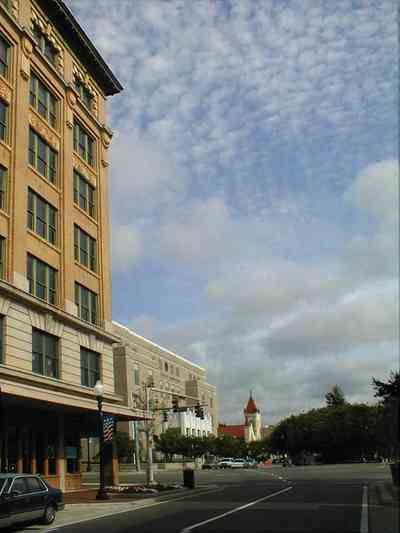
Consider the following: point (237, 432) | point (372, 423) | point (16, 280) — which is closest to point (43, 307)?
point (16, 280)

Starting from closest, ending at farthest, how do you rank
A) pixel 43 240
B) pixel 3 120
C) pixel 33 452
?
pixel 33 452
pixel 3 120
pixel 43 240

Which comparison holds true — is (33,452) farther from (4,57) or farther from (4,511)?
(4,57)

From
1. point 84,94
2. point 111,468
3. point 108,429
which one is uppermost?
point 84,94

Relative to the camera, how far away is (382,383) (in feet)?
107

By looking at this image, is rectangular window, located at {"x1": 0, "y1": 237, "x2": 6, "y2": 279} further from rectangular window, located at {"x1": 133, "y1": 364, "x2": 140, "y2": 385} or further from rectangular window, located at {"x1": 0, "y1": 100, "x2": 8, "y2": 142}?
rectangular window, located at {"x1": 133, "y1": 364, "x2": 140, "y2": 385}

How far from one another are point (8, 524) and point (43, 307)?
1574cm

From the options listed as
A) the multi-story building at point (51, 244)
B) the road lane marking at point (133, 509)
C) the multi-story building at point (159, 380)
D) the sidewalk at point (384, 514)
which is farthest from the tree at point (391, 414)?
the multi-story building at point (159, 380)

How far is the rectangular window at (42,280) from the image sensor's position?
3275cm

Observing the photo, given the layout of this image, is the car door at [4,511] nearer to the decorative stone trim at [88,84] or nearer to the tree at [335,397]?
the decorative stone trim at [88,84]

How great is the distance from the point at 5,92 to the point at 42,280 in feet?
31.8

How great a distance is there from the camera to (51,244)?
35.1 m

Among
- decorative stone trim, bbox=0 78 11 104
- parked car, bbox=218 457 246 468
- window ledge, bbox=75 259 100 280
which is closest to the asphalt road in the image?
window ledge, bbox=75 259 100 280

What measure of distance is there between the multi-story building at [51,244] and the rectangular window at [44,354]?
51 millimetres

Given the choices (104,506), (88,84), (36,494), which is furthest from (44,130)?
(36,494)
